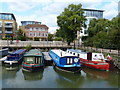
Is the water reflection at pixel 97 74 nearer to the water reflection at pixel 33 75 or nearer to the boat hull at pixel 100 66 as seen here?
the boat hull at pixel 100 66

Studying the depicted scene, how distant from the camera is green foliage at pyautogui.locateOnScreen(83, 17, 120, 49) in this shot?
2777 centimetres

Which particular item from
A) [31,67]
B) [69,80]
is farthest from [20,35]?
[69,80]

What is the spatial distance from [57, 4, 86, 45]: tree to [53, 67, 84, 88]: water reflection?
30168 mm

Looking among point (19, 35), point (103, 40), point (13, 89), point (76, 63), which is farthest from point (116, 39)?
point (19, 35)

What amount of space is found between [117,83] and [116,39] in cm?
1455

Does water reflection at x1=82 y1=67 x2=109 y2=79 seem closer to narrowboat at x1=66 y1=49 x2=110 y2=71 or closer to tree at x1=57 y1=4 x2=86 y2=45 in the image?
narrowboat at x1=66 y1=49 x2=110 y2=71

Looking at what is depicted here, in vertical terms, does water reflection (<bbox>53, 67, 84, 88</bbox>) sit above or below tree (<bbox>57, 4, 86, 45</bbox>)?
below

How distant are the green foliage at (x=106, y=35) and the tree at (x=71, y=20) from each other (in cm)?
616

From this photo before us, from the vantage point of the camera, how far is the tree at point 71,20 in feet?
150

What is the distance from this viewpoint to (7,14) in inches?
2518

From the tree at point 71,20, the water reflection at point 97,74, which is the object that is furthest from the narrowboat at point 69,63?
the tree at point 71,20

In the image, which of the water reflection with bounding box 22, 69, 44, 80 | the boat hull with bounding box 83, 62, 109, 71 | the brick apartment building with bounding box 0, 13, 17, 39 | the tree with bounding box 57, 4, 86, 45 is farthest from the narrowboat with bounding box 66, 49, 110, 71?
the brick apartment building with bounding box 0, 13, 17, 39

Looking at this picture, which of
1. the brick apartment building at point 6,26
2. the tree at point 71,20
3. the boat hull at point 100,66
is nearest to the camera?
the boat hull at point 100,66

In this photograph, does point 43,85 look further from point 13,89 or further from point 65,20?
point 65,20
